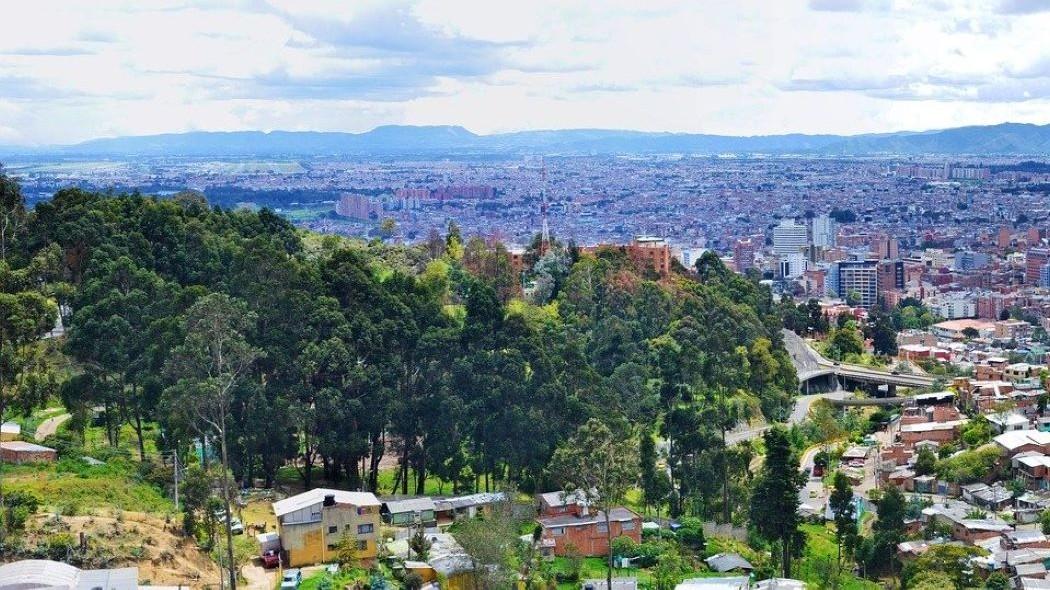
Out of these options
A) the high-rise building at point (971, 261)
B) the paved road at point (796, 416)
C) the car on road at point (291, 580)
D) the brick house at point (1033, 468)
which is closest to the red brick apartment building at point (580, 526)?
the car on road at point (291, 580)

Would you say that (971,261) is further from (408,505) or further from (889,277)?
(408,505)

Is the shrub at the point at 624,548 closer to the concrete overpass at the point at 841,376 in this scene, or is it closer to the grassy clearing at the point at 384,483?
the grassy clearing at the point at 384,483

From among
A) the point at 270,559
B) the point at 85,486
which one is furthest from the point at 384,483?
the point at 85,486

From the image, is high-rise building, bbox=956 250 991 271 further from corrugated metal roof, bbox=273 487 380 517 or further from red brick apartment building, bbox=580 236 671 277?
corrugated metal roof, bbox=273 487 380 517

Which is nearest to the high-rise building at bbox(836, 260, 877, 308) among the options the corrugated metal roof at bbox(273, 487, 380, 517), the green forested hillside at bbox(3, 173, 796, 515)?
the green forested hillside at bbox(3, 173, 796, 515)

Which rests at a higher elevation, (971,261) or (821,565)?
(821,565)
